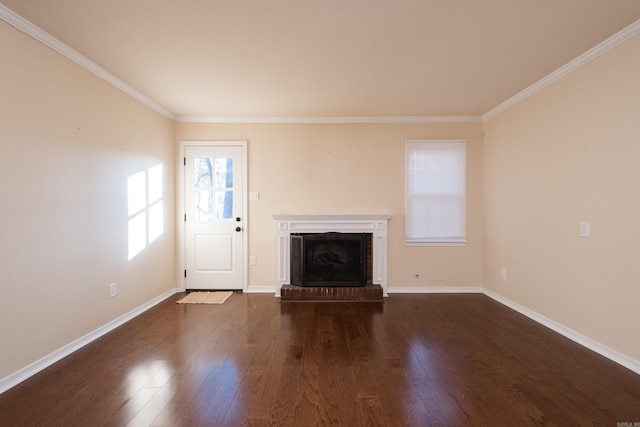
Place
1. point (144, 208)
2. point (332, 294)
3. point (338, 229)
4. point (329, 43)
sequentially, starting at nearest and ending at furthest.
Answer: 1. point (329, 43)
2. point (144, 208)
3. point (332, 294)
4. point (338, 229)

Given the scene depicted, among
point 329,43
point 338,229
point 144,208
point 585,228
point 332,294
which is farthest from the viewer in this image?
point 338,229

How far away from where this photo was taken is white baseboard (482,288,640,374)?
215cm

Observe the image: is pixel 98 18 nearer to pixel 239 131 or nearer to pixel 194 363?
pixel 239 131

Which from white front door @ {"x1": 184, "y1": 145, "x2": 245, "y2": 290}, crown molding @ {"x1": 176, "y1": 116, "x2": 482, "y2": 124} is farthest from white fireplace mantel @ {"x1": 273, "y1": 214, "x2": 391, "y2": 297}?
crown molding @ {"x1": 176, "y1": 116, "x2": 482, "y2": 124}

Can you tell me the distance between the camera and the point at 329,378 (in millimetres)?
2012

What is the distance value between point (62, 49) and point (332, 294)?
3.54 meters

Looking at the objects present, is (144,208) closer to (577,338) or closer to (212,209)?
(212,209)

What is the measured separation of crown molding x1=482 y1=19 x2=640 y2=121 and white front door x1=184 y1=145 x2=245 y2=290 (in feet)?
11.4

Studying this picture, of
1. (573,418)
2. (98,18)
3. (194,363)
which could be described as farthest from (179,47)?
(573,418)

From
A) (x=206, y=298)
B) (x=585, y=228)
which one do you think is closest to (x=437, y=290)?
(x=585, y=228)

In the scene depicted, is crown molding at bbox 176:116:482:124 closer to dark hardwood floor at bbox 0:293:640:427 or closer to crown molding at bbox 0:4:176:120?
crown molding at bbox 0:4:176:120

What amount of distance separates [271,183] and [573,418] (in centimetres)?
363

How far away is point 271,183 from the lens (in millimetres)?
4133

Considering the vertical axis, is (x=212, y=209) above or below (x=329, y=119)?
below
